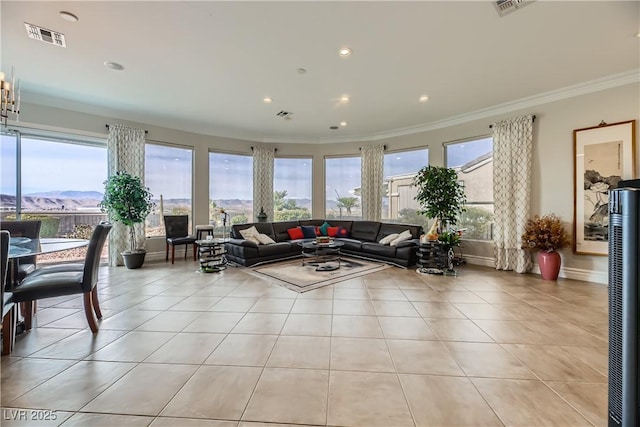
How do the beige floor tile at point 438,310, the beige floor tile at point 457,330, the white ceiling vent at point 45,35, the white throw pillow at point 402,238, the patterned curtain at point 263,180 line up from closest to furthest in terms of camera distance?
the beige floor tile at point 457,330
the white ceiling vent at point 45,35
the beige floor tile at point 438,310
the white throw pillow at point 402,238
the patterned curtain at point 263,180

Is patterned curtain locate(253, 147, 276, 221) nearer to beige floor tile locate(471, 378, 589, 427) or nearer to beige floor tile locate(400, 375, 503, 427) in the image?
beige floor tile locate(400, 375, 503, 427)

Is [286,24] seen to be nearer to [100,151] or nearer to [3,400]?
[3,400]

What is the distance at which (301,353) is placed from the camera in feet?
7.30

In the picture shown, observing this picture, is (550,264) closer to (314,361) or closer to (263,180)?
(314,361)

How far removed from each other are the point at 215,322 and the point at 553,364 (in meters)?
3.01

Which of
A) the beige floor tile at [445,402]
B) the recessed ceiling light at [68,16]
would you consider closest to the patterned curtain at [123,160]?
the recessed ceiling light at [68,16]

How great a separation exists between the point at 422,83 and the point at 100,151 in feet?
20.7

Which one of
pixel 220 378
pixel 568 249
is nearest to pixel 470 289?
pixel 568 249

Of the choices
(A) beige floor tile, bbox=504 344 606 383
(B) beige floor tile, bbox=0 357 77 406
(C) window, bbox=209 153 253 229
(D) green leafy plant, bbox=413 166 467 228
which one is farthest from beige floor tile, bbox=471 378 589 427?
(C) window, bbox=209 153 253 229

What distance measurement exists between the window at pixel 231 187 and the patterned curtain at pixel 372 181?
3099 mm

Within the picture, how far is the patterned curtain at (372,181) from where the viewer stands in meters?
7.09

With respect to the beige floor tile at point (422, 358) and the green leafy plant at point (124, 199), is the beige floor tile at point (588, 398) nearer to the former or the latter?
the beige floor tile at point (422, 358)

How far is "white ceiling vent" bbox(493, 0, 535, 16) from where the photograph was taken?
245 cm

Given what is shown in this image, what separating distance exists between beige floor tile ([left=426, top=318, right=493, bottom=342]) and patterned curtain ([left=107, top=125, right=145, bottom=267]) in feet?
19.0
